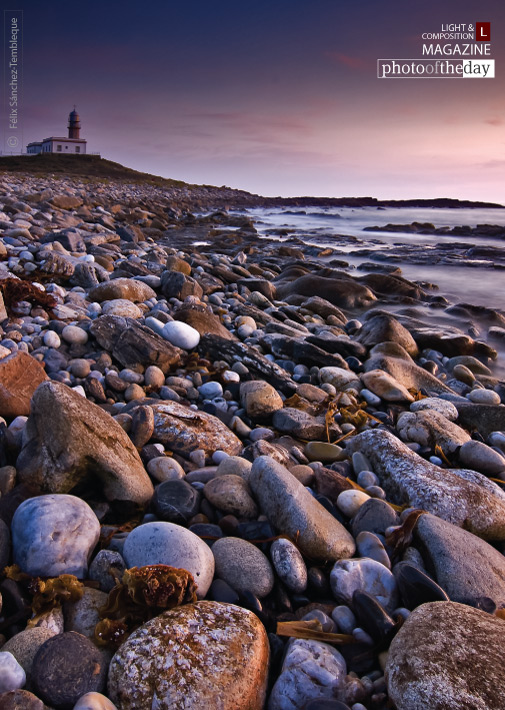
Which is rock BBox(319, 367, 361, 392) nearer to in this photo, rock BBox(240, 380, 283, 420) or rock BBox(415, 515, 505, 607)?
rock BBox(240, 380, 283, 420)

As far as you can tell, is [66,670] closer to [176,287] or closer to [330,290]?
[176,287]

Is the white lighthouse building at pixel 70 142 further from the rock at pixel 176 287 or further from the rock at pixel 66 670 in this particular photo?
the rock at pixel 66 670

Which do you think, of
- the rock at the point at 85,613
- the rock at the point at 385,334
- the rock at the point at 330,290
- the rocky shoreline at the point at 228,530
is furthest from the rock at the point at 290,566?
the rock at the point at 330,290

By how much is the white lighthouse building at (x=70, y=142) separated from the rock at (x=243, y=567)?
248ft

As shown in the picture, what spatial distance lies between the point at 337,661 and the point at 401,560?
0.65 m

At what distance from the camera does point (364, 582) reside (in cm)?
184

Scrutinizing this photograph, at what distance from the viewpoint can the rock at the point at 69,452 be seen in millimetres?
2037

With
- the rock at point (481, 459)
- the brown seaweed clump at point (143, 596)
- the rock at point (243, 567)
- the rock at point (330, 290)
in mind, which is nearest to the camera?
the brown seaweed clump at point (143, 596)

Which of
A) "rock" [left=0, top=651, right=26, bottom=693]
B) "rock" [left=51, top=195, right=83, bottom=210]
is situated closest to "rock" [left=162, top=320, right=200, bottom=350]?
"rock" [left=0, top=651, right=26, bottom=693]

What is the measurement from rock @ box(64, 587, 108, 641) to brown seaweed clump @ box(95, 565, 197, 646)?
0.03 metres

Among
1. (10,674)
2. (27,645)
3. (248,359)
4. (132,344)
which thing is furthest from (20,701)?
(248,359)

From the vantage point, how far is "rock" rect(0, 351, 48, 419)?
2.50 m

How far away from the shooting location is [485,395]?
4.63 metres

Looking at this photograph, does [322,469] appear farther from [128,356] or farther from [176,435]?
[128,356]
